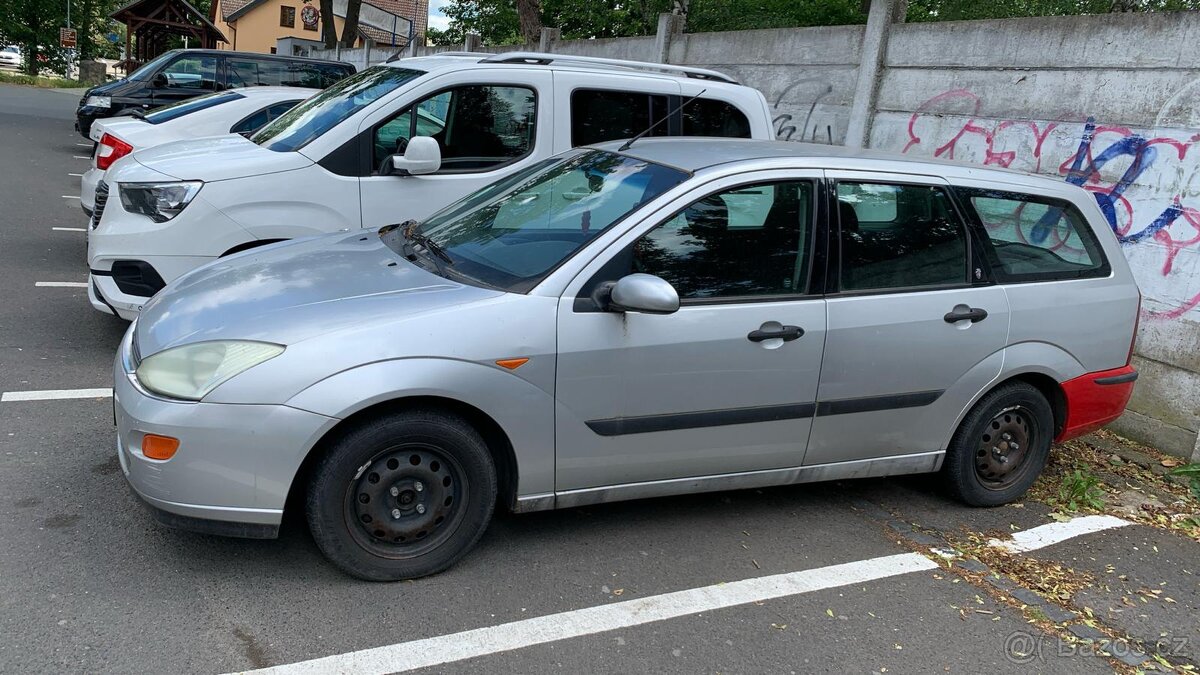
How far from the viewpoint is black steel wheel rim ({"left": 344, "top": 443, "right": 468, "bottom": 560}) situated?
3375 millimetres

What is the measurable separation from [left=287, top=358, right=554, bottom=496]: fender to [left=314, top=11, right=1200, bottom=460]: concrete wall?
4270 millimetres

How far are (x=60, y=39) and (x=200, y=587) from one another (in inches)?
1972

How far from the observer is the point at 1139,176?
5859mm

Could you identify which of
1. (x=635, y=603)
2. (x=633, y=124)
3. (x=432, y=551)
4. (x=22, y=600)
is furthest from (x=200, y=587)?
(x=633, y=124)

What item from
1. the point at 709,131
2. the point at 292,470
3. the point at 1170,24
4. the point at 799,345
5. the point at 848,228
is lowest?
the point at 292,470

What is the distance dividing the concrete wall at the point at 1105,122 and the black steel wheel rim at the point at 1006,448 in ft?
5.47

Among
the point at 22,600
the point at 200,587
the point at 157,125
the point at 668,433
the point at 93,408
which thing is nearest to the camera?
the point at 22,600

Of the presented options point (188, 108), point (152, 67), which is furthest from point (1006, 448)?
point (152, 67)

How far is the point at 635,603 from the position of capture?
356 cm

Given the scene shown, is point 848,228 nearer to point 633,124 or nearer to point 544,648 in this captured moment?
point 544,648

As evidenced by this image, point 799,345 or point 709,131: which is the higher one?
point 709,131

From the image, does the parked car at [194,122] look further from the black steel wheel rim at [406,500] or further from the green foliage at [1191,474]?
the green foliage at [1191,474]

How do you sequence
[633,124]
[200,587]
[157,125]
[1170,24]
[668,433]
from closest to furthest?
1. [200,587]
2. [668,433]
3. [1170,24]
4. [633,124]
5. [157,125]

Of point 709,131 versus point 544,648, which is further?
point 709,131
